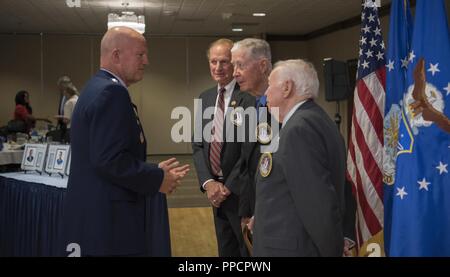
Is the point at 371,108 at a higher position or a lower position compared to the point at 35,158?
higher

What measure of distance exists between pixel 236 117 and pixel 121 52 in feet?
3.44

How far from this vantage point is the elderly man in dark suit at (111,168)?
82.6 inches

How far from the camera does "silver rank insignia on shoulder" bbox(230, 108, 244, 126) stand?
3.14 m

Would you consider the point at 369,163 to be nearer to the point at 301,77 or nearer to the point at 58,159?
the point at 301,77

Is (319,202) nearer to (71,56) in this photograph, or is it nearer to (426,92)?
(426,92)

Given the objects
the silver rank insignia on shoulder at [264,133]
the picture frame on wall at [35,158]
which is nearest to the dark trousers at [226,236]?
the silver rank insignia on shoulder at [264,133]

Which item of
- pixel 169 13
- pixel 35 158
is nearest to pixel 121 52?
pixel 35 158

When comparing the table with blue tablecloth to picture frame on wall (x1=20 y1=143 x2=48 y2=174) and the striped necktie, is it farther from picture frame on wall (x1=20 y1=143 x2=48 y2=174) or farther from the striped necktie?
the striped necktie

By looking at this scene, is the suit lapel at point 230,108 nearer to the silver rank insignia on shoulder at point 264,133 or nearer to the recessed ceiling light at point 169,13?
the silver rank insignia on shoulder at point 264,133

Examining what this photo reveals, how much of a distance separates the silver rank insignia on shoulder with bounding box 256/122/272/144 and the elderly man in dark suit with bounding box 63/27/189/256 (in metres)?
0.58

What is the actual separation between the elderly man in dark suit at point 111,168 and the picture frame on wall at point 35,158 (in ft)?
6.99

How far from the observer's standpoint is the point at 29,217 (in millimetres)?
3986

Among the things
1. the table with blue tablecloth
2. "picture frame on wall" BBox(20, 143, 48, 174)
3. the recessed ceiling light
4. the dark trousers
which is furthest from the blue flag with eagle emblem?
the recessed ceiling light

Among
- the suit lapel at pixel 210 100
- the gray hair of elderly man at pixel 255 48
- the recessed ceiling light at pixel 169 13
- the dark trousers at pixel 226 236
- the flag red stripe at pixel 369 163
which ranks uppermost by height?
the recessed ceiling light at pixel 169 13
